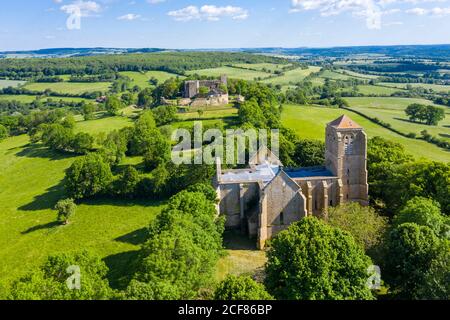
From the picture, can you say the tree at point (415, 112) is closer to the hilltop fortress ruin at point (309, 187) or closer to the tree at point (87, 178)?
the hilltop fortress ruin at point (309, 187)

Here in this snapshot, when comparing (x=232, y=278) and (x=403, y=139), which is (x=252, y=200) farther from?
(x=403, y=139)

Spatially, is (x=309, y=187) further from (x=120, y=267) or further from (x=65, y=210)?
(x=65, y=210)

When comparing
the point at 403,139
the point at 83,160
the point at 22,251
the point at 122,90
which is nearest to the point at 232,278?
the point at 22,251

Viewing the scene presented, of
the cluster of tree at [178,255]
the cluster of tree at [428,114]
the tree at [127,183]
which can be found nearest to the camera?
the cluster of tree at [178,255]

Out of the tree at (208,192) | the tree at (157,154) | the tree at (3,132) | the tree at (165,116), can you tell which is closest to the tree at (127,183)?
the tree at (157,154)

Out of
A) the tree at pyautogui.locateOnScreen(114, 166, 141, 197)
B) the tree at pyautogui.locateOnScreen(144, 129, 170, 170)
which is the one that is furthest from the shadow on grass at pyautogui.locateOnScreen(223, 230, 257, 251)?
the tree at pyautogui.locateOnScreen(144, 129, 170, 170)

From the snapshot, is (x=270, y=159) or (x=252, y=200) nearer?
(x=252, y=200)
